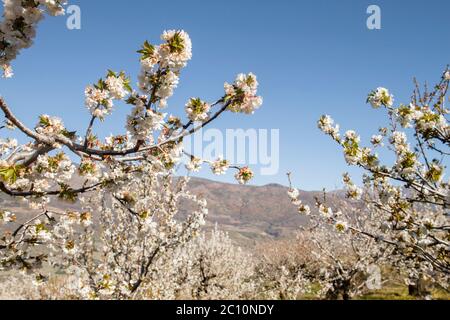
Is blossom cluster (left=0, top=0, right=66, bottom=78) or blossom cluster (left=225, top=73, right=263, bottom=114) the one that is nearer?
blossom cluster (left=0, top=0, right=66, bottom=78)

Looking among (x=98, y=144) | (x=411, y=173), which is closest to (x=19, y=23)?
(x=98, y=144)

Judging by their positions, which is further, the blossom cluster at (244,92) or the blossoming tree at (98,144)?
the blossom cluster at (244,92)

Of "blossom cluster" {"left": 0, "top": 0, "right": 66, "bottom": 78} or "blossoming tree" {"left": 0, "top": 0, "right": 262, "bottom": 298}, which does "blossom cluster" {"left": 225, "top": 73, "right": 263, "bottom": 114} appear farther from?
"blossom cluster" {"left": 0, "top": 0, "right": 66, "bottom": 78}

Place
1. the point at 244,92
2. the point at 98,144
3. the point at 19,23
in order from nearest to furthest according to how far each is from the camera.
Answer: the point at 19,23 < the point at 244,92 < the point at 98,144

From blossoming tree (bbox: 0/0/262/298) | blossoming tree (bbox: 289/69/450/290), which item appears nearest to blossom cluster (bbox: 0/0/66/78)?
blossoming tree (bbox: 0/0/262/298)

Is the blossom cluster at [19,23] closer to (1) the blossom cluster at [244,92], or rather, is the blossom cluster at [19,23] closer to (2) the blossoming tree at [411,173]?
(1) the blossom cluster at [244,92]

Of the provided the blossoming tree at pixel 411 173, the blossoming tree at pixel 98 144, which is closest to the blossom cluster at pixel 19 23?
the blossoming tree at pixel 98 144

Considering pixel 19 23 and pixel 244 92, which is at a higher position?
pixel 19 23

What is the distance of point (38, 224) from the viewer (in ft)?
15.3

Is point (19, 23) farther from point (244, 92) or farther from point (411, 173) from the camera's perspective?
point (411, 173)

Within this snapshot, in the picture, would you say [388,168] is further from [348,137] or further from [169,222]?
[169,222]
